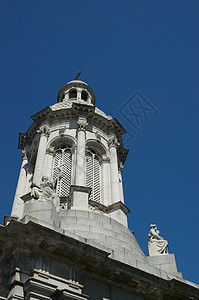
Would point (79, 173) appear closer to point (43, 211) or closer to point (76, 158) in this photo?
point (76, 158)

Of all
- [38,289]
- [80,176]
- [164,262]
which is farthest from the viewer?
[80,176]

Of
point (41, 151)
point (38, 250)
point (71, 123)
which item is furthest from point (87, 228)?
point (71, 123)

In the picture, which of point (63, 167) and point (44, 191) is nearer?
point (44, 191)

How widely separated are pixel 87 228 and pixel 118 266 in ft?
10.1

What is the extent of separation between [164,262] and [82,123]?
10482 mm

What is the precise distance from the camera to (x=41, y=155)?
70.2 ft

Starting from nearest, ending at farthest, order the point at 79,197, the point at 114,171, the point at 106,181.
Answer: the point at 79,197 → the point at 106,181 → the point at 114,171

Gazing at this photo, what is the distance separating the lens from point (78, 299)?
11.5 metres

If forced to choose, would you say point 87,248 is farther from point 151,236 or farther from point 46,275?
point 151,236

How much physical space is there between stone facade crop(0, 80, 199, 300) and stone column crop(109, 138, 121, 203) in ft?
0.21

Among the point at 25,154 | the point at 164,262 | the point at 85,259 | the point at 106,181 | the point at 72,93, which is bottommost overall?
the point at 85,259

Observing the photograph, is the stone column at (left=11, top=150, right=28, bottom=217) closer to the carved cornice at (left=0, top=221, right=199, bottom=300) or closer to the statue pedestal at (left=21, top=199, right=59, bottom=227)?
the statue pedestal at (left=21, top=199, right=59, bottom=227)

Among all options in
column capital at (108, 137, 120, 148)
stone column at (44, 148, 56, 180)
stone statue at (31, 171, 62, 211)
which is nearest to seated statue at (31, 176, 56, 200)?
stone statue at (31, 171, 62, 211)

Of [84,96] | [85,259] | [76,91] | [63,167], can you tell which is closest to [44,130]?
[63,167]
